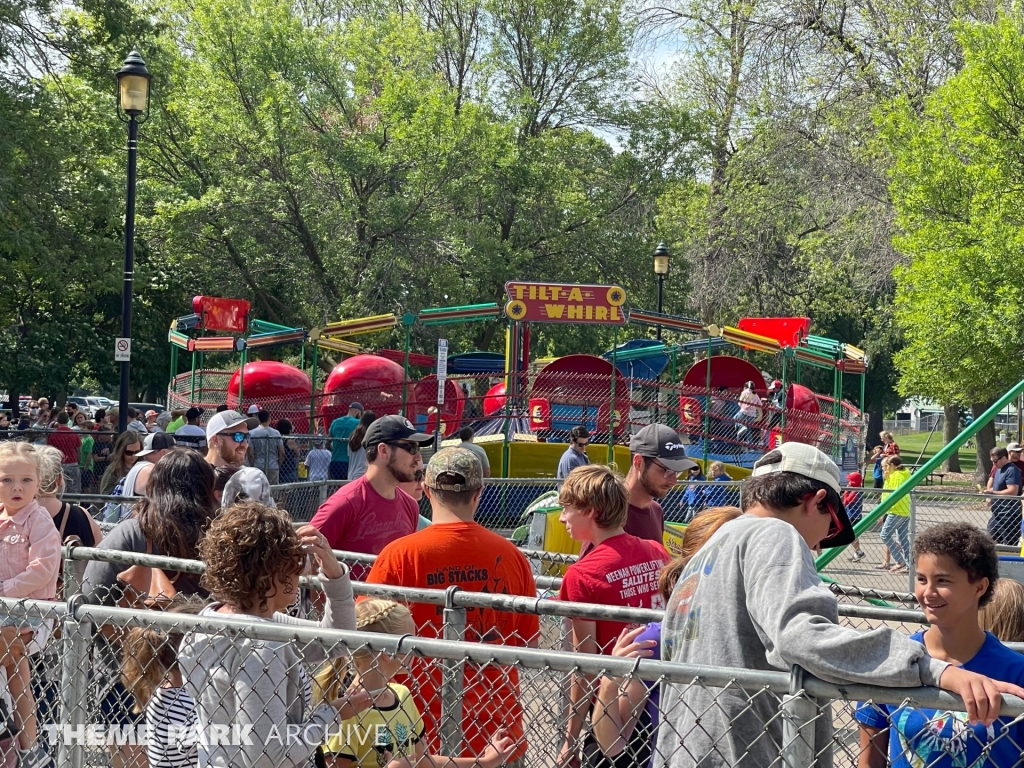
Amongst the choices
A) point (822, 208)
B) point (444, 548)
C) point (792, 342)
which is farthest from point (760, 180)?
point (444, 548)

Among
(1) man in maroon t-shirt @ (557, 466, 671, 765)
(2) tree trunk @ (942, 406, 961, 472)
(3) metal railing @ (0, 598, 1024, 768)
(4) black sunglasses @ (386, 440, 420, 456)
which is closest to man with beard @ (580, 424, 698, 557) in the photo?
(1) man in maroon t-shirt @ (557, 466, 671, 765)

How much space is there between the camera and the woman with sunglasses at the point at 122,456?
9445 millimetres

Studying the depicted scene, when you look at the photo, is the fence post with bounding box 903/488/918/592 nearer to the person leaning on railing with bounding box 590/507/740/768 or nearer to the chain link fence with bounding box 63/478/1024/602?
the chain link fence with bounding box 63/478/1024/602

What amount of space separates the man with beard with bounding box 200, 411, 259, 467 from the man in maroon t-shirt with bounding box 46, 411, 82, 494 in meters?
8.81

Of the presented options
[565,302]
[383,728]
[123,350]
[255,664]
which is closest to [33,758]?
[383,728]

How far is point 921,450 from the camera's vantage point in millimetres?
47719

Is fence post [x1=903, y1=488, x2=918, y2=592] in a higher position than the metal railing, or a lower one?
lower

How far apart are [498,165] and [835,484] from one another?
1098 inches

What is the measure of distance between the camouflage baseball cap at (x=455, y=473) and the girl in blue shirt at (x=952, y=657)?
1588mm

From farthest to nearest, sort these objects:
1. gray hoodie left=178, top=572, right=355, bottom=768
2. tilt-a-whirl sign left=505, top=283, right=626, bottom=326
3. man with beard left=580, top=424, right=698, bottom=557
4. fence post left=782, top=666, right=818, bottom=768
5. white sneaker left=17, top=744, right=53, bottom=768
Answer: tilt-a-whirl sign left=505, top=283, right=626, bottom=326
man with beard left=580, top=424, right=698, bottom=557
white sneaker left=17, top=744, right=53, bottom=768
gray hoodie left=178, top=572, right=355, bottom=768
fence post left=782, top=666, right=818, bottom=768

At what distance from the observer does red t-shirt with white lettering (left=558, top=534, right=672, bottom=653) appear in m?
4.24

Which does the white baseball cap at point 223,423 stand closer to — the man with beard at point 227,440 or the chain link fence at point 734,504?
the man with beard at point 227,440

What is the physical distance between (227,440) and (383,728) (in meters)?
3.48

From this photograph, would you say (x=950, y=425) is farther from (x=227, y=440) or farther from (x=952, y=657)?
(x=952, y=657)
